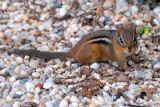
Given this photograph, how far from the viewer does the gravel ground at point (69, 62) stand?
4195 millimetres

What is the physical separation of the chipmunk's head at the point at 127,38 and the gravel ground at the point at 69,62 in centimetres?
45

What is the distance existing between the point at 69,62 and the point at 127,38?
1277 mm

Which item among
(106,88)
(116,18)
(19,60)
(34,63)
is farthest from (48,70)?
(116,18)

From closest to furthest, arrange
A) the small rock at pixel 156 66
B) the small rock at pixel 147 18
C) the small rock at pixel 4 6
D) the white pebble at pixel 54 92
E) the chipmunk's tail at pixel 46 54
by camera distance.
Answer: the white pebble at pixel 54 92 → the small rock at pixel 156 66 → the chipmunk's tail at pixel 46 54 → the small rock at pixel 147 18 → the small rock at pixel 4 6

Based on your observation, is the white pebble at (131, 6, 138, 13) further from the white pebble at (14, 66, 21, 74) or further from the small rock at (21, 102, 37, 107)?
the small rock at (21, 102, 37, 107)

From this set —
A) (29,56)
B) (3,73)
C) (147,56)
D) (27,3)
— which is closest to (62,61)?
(29,56)

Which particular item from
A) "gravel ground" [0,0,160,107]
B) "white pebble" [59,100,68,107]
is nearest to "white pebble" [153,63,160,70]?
"gravel ground" [0,0,160,107]

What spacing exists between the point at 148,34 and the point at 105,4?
1420 millimetres

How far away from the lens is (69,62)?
5227mm

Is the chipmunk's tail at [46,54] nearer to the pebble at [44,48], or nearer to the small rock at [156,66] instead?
the pebble at [44,48]

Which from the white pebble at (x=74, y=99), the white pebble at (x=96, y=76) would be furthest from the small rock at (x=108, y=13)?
the white pebble at (x=74, y=99)

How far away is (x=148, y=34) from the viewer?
5840 millimetres

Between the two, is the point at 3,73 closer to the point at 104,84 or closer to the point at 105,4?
the point at 104,84

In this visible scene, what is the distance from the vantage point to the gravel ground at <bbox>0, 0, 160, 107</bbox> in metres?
4.20
